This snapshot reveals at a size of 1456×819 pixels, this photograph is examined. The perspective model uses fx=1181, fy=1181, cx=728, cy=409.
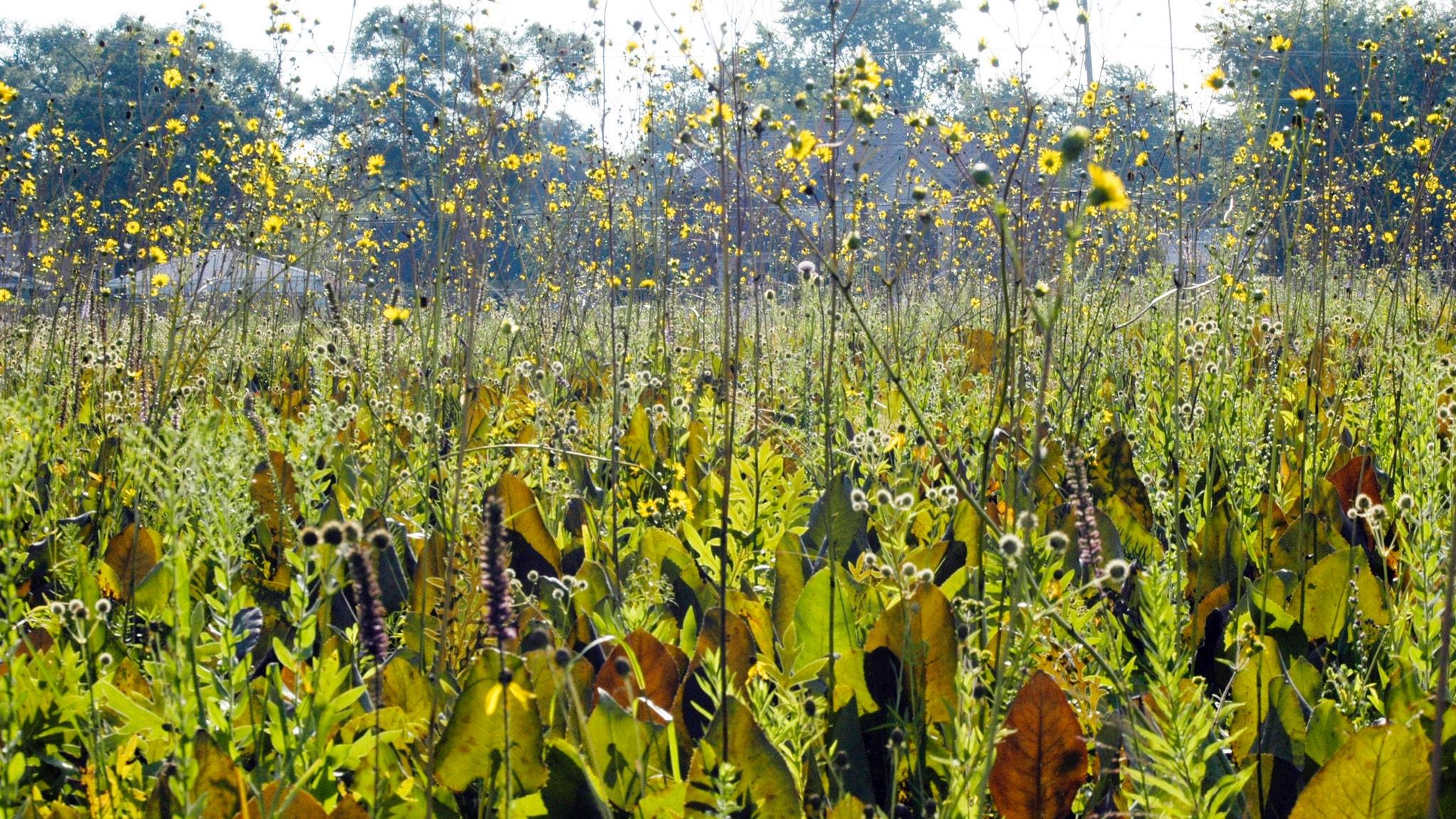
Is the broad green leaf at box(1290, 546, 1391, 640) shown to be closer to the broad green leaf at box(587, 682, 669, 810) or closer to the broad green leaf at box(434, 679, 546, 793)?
the broad green leaf at box(587, 682, 669, 810)

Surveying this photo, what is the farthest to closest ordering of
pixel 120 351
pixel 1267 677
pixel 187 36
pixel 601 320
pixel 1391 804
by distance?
pixel 601 320, pixel 187 36, pixel 120 351, pixel 1267 677, pixel 1391 804

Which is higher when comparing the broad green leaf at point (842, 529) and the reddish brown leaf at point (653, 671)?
the broad green leaf at point (842, 529)

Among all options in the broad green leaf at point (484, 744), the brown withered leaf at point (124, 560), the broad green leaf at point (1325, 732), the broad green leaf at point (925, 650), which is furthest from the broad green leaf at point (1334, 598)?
the brown withered leaf at point (124, 560)

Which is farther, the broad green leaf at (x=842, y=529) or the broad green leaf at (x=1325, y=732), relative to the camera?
the broad green leaf at (x=842, y=529)

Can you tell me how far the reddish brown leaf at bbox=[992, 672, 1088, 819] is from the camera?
1.26 m

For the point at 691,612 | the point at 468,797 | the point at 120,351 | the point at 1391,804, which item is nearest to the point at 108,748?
the point at 468,797

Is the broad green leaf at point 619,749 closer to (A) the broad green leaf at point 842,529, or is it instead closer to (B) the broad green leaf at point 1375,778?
(B) the broad green leaf at point 1375,778

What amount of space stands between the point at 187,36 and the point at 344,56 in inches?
57.8

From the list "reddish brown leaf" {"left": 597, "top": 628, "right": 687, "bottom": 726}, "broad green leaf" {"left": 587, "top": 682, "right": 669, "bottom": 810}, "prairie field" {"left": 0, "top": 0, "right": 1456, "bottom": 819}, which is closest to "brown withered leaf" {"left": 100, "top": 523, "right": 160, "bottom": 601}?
"prairie field" {"left": 0, "top": 0, "right": 1456, "bottom": 819}

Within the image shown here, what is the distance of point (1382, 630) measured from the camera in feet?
5.82

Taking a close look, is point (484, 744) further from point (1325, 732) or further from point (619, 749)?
point (1325, 732)

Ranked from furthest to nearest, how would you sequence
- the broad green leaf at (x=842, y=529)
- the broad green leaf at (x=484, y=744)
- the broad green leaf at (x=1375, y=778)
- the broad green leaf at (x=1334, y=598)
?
the broad green leaf at (x=842, y=529), the broad green leaf at (x=1334, y=598), the broad green leaf at (x=484, y=744), the broad green leaf at (x=1375, y=778)

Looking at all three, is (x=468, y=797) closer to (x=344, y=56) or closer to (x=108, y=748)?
(x=108, y=748)

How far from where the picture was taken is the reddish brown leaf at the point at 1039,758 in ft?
4.15
